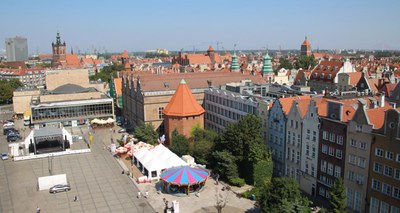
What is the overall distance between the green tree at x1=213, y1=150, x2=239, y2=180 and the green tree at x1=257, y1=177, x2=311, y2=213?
1276 cm

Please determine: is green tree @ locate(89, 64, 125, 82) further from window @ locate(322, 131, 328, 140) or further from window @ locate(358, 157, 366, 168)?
window @ locate(358, 157, 366, 168)

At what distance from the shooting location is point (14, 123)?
311ft

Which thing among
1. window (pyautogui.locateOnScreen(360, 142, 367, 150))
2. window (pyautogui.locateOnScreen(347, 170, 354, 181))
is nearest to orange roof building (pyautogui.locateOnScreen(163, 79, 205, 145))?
window (pyautogui.locateOnScreen(347, 170, 354, 181))

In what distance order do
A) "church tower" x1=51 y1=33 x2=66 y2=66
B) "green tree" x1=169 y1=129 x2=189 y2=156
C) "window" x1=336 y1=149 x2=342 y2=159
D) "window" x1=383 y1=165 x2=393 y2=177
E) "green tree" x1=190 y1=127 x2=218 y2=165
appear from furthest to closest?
"church tower" x1=51 y1=33 x2=66 y2=66
"green tree" x1=169 y1=129 x2=189 y2=156
"green tree" x1=190 y1=127 x2=218 y2=165
"window" x1=336 y1=149 x2=342 y2=159
"window" x1=383 y1=165 x2=393 y2=177

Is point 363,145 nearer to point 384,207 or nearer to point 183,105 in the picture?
point 384,207

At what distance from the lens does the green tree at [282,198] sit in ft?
111

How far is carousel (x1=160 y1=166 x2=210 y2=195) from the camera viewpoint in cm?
4574

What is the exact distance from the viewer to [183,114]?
64.6 m

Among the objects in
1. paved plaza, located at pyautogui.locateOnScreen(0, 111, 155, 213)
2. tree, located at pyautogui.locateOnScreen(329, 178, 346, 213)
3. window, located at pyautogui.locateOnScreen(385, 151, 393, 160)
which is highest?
window, located at pyautogui.locateOnScreen(385, 151, 393, 160)

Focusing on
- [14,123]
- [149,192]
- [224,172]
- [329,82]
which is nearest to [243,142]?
[224,172]

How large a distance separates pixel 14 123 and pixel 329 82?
75.9 metres

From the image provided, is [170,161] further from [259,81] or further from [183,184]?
[259,81]

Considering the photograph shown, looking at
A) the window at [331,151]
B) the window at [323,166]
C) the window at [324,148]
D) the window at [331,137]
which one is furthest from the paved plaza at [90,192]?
the window at [331,137]

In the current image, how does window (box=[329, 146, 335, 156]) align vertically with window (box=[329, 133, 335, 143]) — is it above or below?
below
